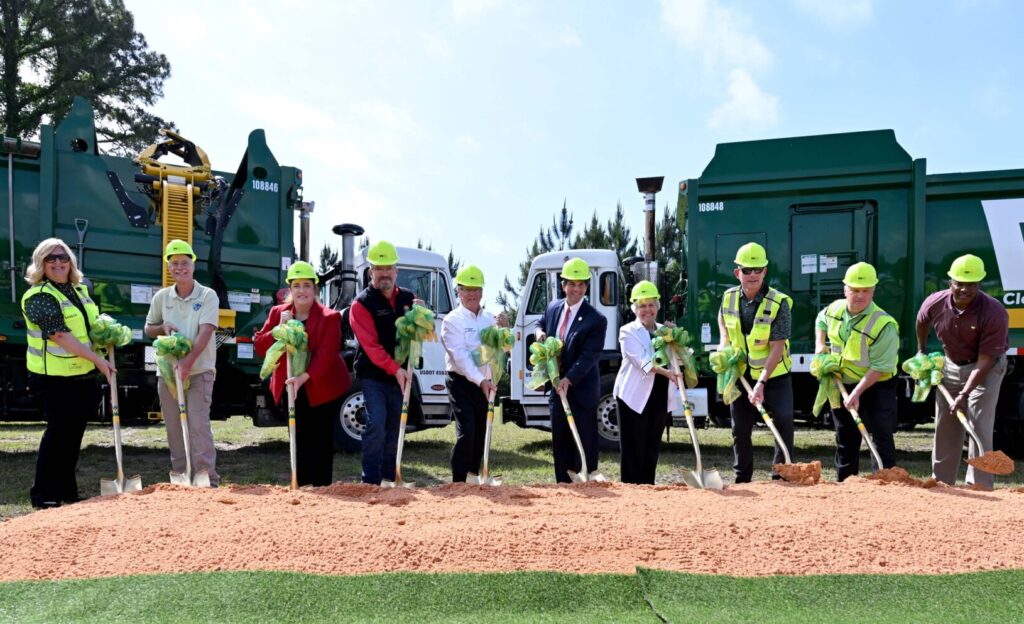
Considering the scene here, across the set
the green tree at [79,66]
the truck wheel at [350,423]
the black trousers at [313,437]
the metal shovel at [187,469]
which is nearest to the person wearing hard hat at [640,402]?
the black trousers at [313,437]

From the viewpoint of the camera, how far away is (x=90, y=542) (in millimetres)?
3529

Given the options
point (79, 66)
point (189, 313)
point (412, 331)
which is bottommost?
point (412, 331)

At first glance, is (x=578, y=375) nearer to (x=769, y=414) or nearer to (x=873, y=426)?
(x=769, y=414)

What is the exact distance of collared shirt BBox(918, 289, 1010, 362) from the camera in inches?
202

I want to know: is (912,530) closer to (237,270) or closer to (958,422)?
(958,422)

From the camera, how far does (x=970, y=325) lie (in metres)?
5.25

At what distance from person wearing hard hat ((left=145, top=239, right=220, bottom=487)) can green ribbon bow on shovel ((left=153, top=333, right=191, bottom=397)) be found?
0.10 meters

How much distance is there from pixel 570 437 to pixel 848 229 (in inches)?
196

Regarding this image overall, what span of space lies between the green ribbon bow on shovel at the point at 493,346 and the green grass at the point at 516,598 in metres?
2.28

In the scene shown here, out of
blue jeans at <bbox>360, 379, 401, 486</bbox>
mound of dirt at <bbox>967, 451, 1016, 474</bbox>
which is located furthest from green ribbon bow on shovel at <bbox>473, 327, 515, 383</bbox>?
mound of dirt at <bbox>967, 451, 1016, 474</bbox>

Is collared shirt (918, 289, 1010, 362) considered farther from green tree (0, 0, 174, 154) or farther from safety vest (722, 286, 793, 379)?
green tree (0, 0, 174, 154)

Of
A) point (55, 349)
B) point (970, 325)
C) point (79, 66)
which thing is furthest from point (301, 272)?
point (79, 66)

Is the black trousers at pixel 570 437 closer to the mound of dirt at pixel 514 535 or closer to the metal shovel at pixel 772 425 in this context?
the metal shovel at pixel 772 425

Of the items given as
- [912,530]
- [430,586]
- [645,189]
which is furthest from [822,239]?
[430,586]
